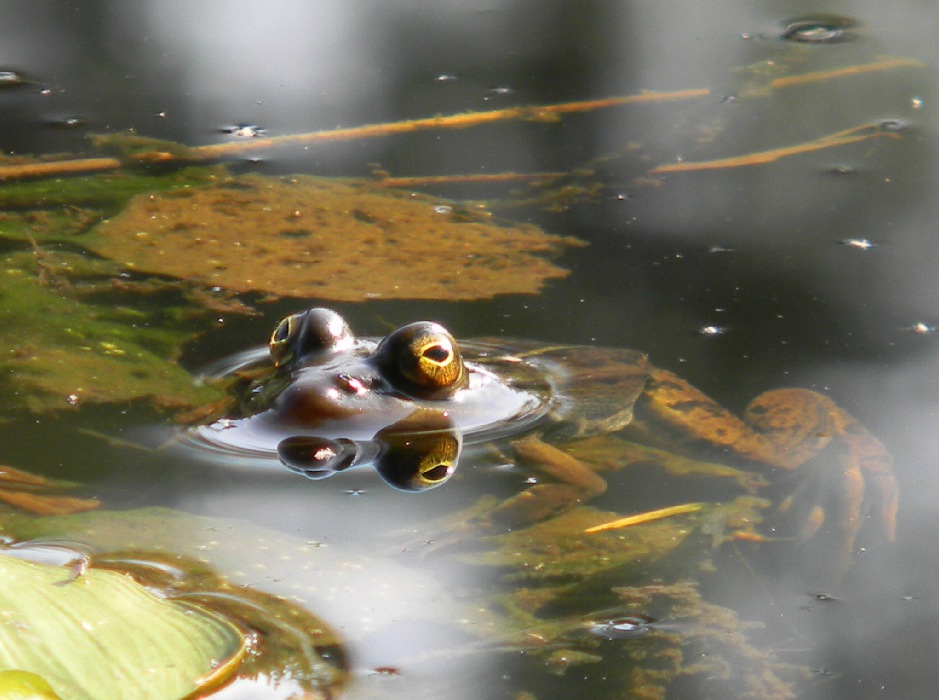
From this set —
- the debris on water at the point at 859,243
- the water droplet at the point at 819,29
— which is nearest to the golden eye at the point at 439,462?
the debris on water at the point at 859,243

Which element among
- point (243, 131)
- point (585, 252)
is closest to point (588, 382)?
point (585, 252)

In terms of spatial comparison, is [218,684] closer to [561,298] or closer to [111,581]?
[111,581]

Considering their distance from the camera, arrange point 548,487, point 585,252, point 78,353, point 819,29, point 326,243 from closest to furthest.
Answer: point 548,487, point 78,353, point 326,243, point 585,252, point 819,29

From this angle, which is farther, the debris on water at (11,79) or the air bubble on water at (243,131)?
the debris on water at (11,79)

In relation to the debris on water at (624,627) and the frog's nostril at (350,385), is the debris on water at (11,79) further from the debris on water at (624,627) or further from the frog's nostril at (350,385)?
the debris on water at (624,627)

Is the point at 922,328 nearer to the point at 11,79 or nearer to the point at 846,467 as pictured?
the point at 846,467

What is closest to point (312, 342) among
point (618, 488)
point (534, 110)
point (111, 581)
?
point (618, 488)
